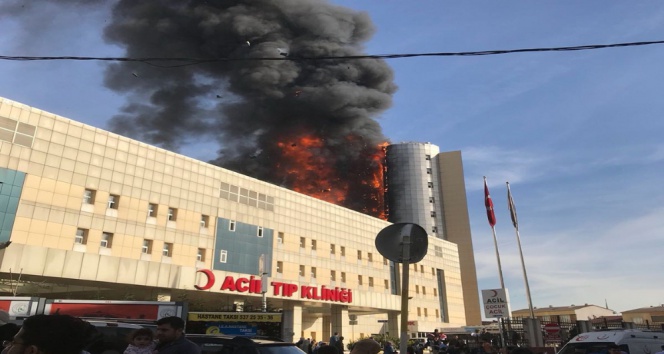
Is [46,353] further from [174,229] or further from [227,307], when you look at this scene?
[227,307]

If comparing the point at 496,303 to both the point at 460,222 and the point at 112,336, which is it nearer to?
the point at 112,336

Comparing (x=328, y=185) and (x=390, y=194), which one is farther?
(x=390, y=194)

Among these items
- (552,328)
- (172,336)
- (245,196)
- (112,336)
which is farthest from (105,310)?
(245,196)

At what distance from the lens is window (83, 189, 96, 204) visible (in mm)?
26350

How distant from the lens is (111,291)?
27.9 m

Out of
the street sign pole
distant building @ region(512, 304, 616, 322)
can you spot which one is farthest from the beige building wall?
the street sign pole

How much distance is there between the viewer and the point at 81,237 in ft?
84.5

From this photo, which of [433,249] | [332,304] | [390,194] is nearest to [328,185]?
[390,194]

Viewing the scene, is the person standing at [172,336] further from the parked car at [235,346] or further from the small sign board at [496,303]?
the small sign board at [496,303]

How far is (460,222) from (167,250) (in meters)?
66.6

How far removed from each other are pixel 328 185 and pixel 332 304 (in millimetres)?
43050

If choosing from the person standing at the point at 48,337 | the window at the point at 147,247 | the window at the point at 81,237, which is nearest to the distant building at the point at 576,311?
the window at the point at 147,247

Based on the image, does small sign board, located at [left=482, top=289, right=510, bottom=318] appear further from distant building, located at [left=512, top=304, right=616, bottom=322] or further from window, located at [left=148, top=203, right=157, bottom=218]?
distant building, located at [left=512, top=304, right=616, bottom=322]

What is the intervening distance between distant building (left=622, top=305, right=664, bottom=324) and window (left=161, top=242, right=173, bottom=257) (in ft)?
284
